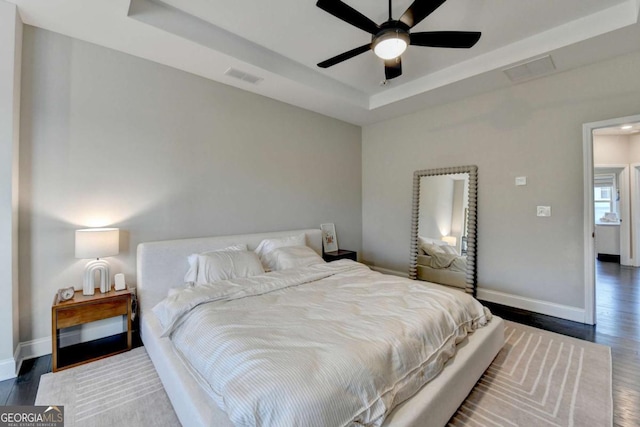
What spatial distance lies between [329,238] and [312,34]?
290 cm

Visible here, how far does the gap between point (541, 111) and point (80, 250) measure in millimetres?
5017

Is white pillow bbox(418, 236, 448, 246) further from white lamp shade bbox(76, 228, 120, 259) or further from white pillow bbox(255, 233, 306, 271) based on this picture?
white lamp shade bbox(76, 228, 120, 259)

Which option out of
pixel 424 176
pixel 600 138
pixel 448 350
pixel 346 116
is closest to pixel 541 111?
pixel 424 176

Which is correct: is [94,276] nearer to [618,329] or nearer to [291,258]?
[291,258]

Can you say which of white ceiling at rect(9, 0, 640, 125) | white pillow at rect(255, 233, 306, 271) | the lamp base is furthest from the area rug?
white ceiling at rect(9, 0, 640, 125)

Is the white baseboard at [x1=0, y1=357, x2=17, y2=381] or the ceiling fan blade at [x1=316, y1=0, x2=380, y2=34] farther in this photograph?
the white baseboard at [x1=0, y1=357, x2=17, y2=381]

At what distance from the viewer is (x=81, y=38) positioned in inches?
102

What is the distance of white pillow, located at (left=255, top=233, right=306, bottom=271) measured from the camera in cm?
338

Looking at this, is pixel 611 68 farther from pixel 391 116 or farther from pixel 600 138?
pixel 600 138

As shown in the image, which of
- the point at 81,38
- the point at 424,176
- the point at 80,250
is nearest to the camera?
the point at 80,250

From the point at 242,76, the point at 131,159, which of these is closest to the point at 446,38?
the point at 242,76

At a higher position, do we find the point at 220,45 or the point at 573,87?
Result: the point at 220,45

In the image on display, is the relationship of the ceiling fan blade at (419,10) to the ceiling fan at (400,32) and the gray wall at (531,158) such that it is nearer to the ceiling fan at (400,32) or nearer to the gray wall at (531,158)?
the ceiling fan at (400,32)

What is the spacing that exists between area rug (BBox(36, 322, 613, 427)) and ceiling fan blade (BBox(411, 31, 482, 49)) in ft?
8.34
